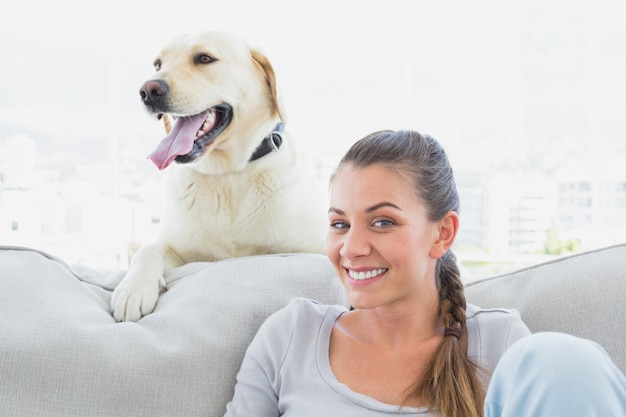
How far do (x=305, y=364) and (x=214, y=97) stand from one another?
84cm

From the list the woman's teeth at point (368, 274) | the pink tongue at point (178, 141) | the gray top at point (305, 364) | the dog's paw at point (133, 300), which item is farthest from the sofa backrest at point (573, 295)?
the pink tongue at point (178, 141)

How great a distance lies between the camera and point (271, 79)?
76.0 inches

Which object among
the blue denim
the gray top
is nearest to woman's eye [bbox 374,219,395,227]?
the gray top

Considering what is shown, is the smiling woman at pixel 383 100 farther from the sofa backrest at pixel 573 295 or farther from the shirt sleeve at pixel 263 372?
the shirt sleeve at pixel 263 372

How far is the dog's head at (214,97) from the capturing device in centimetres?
181

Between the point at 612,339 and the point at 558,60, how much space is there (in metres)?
3.97

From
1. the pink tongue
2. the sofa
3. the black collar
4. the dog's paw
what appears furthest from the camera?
the black collar

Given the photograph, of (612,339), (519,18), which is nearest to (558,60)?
(519,18)

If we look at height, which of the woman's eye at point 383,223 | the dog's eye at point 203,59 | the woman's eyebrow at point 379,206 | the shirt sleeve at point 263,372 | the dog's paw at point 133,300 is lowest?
the shirt sleeve at point 263,372

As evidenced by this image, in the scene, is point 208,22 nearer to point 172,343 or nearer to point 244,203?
point 244,203

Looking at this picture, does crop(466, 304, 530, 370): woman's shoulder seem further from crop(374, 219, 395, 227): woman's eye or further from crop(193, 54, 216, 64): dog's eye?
crop(193, 54, 216, 64): dog's eye

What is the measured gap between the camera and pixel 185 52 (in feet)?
6.20

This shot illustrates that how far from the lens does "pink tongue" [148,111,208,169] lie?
1.76 meters

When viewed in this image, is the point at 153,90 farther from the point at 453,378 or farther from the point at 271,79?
the point at 453,378
